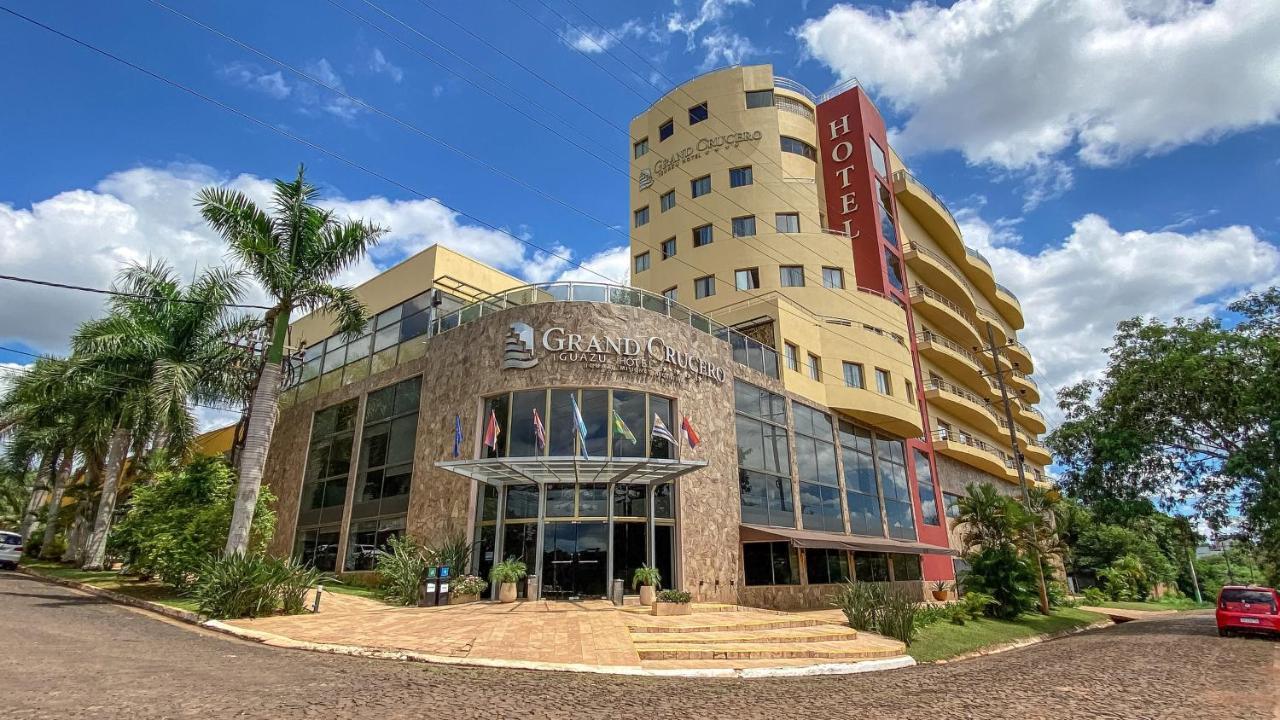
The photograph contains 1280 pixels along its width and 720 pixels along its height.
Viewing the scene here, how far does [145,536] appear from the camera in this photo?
18.4 m

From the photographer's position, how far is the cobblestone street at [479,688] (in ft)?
22.2

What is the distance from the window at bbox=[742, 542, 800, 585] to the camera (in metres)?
22.2

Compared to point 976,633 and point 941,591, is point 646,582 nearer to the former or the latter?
point 976,633

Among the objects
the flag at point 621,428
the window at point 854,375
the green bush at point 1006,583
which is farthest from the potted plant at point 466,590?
the green bush at point 1006,583

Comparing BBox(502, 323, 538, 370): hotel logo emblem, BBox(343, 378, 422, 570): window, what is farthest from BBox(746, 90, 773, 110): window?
BBox(343, 378, 422, 570): window

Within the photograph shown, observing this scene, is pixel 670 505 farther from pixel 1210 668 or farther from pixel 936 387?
pixel 936 387

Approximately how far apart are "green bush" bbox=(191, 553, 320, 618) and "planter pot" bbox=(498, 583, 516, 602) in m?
4.97

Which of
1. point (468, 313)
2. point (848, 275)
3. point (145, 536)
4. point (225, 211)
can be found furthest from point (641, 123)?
point (145, 536)

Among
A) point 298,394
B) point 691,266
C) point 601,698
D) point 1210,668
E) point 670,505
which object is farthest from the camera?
point 691,266

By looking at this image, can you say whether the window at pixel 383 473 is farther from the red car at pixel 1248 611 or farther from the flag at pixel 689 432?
the red car at pixel 1248 611

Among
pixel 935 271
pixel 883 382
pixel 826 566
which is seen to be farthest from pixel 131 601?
pixel 935 271

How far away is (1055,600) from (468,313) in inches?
1311

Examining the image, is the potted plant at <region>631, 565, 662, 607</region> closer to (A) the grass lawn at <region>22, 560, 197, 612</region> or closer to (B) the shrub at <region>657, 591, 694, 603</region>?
(B) the shrub at <region>657, 591, 694, 603</region>

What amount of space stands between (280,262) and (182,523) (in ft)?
27.3
